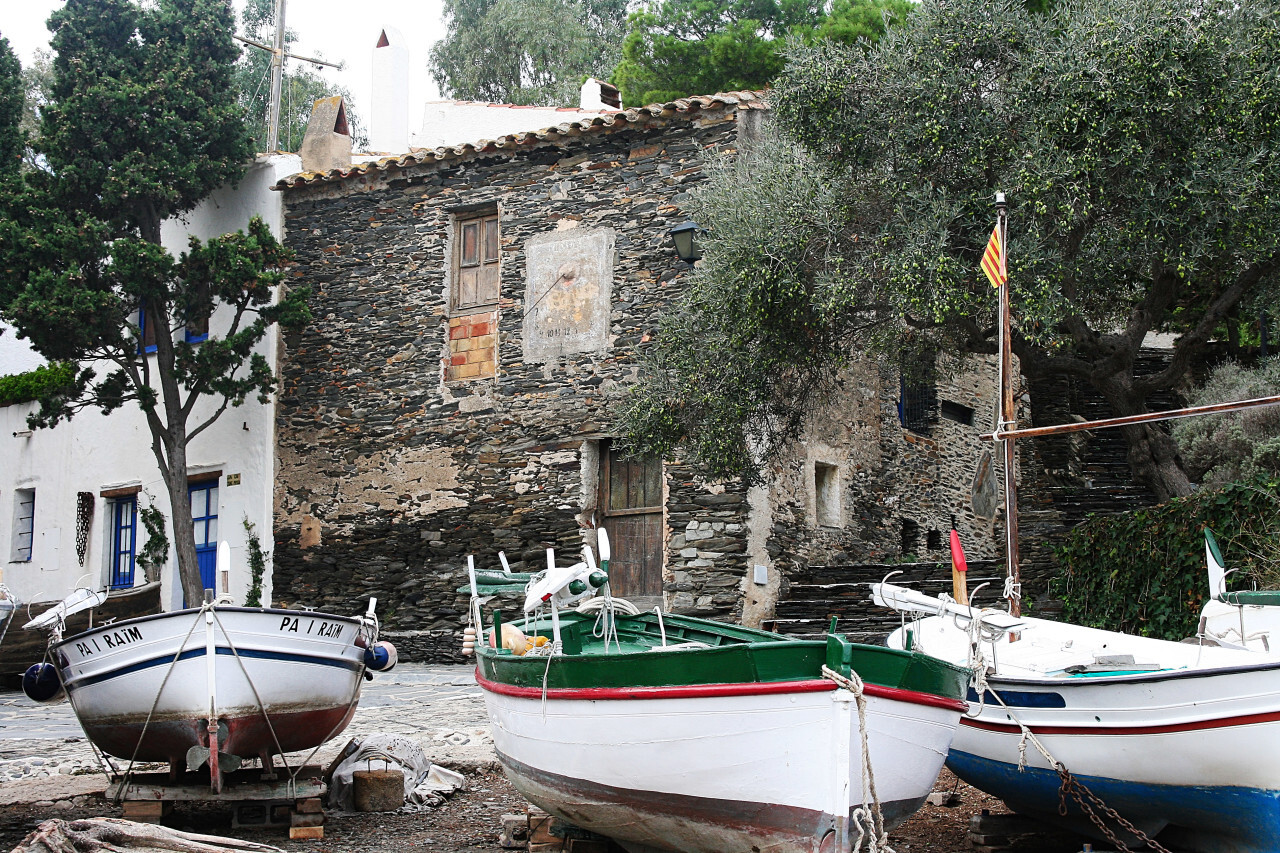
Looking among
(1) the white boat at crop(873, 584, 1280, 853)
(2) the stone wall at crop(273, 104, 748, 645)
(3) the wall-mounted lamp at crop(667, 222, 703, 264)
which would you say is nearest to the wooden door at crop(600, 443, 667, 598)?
(2) the stone wall at crop(273, 104, 748, 645)

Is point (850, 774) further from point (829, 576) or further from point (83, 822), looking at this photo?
point (829, 576)

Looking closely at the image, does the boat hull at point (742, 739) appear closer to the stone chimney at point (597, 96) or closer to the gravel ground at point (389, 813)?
the gravel ground at point (389, 813)

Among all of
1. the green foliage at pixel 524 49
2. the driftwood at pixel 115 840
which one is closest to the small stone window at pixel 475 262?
the driftwood at pixel 115 840

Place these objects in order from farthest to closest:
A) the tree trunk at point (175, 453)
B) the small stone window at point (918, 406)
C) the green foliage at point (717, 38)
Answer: the green foliage at point (717, 38) → the small stone window at point (918, 406) → the tree trunk at point (175, 453)

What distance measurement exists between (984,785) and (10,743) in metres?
6.72

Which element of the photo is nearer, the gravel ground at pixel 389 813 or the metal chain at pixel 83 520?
the gravel ground at pixel 389 813

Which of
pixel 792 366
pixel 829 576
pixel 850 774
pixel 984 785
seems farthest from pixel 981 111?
pixel 850 774

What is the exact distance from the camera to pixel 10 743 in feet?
29.7

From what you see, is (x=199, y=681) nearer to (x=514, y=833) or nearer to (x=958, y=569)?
(x=514, y=833)

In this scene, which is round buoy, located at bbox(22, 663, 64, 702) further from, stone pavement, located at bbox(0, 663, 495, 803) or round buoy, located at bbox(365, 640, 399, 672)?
round buoy, located at bbox(365, 640, 399, 672)

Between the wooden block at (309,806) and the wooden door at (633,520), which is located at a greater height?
the wooden door at (633,520)

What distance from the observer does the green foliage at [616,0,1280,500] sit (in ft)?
31.6

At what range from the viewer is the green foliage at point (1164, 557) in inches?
372

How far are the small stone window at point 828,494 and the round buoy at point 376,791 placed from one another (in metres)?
7.39
